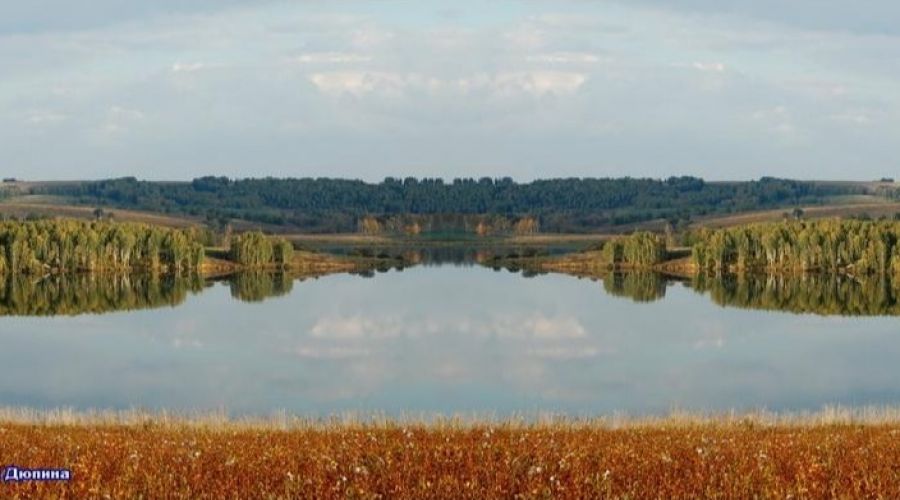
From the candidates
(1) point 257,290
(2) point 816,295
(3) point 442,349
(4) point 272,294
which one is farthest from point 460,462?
(1) point 257,290

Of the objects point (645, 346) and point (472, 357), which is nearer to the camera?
point (472, 357)

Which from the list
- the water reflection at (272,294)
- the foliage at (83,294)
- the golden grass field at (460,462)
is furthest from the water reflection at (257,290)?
the golden grass field at (460,462)

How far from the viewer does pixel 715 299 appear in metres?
167

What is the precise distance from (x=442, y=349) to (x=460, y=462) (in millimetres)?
79760

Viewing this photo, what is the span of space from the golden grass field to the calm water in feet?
85.5

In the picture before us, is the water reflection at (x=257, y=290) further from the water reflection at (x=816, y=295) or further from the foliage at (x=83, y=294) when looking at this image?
the water reflection at (x=816, y=295)

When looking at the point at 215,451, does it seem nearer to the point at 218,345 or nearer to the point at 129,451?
the point at 129,451

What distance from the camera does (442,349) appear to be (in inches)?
4230

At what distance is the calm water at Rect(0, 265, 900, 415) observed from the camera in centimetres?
7450

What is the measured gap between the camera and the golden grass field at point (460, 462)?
25.3 metres

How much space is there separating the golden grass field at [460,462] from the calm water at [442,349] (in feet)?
85.5

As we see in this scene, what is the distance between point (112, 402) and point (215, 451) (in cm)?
4407

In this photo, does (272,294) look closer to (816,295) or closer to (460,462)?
(816,295)

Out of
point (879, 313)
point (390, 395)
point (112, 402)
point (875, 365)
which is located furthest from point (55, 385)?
point (879, 313)
